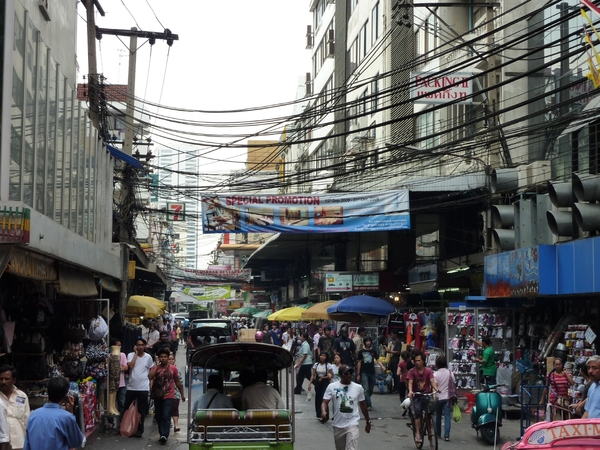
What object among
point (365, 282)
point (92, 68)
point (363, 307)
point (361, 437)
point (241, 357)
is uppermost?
point (92, 68)

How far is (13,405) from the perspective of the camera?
8.30 metres

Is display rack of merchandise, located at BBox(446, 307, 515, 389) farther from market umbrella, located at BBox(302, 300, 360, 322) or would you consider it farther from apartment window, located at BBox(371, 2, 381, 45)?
apartment window, located at BBox(371, 2, 381, 45)

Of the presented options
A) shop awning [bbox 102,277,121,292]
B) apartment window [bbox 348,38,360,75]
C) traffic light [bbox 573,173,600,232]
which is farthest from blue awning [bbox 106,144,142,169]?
apartment window [bbox 348,38,360,75]

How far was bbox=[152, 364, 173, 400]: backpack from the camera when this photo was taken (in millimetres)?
14281

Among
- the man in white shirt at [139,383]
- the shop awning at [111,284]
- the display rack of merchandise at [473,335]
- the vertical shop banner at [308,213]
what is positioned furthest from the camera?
the vertical shop banner at [308,213]

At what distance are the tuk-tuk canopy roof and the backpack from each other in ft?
9.56

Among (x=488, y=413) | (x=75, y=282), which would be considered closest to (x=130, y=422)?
(x=75, y=282)

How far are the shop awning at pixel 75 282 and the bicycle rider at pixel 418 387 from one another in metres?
5.85

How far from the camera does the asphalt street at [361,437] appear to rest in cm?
1428

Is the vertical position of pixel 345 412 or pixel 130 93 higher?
pixel 130 93

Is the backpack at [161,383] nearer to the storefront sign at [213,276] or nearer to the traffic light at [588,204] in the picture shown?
the traffic light at [588,204]

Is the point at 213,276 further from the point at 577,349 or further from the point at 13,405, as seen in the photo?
the point at 13,405

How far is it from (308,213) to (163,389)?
11177 mm

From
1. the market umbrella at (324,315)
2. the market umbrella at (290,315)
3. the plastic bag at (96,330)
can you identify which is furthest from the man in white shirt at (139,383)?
the market umbrella at (290,315)
